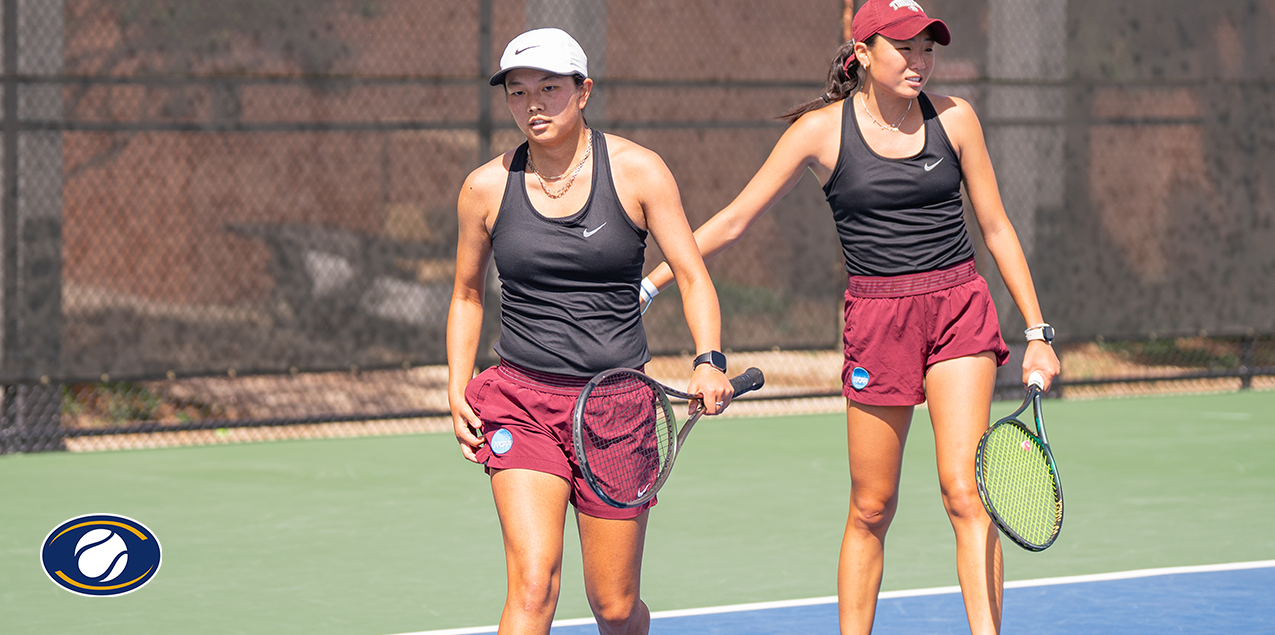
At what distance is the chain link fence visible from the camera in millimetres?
8609

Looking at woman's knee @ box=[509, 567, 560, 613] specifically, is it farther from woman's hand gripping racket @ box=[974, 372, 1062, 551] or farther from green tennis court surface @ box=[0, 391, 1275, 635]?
green tennis court surface @ box=[0, 391, 1275, 635]

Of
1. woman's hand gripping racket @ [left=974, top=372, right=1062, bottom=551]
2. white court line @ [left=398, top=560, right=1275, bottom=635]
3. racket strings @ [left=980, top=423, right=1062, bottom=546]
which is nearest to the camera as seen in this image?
woman's hand gripping racket @ [left=974, top=372, right=1062, bottom=551]

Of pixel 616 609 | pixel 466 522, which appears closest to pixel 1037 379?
pixel 616 609

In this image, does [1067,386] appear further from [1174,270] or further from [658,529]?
[658,529]

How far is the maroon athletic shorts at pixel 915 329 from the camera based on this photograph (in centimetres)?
445

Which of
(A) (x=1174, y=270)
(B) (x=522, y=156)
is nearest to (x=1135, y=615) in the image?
(B) (x=522, y=156)

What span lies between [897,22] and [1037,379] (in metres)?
1.02

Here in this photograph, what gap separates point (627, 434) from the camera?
391 centimetres

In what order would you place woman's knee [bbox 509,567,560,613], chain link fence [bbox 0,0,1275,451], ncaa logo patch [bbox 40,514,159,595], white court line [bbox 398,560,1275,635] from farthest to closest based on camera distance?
chain link fence [bbox 0,0,1275,451] → white court line [bbox 398,560,1275,635] → ncaa logo patch [bbox 40,514,159,595] → woman's knee [bbox 509,567,560,613]

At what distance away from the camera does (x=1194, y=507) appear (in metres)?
7.38

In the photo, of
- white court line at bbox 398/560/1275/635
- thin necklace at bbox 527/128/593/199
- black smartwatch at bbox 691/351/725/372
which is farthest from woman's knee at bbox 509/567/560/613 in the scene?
white court line at bbox 398/560/1275/635

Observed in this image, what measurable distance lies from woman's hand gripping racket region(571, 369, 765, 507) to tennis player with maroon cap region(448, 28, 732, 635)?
2.7 inches

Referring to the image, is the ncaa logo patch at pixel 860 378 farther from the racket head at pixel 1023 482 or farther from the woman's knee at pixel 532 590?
the woman's knee at pixel 532 590

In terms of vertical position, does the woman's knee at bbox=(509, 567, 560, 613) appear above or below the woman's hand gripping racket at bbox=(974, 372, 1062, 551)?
below
